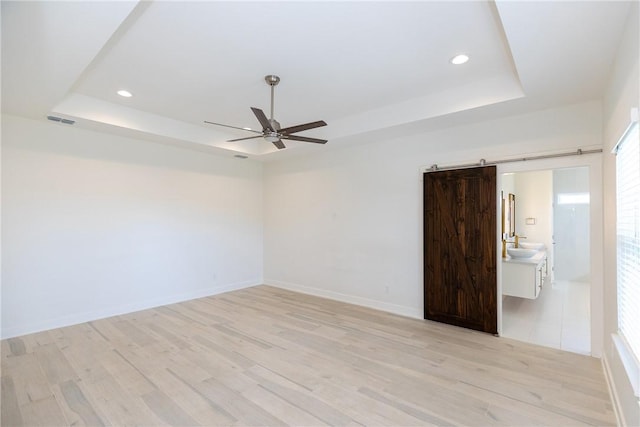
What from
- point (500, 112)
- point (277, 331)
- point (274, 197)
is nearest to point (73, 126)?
point (274, 197)

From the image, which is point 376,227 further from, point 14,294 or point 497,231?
point 14,294

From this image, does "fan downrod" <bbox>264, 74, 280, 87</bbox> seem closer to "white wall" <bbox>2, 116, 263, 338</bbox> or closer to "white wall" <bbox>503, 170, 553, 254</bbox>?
"white wall" <bbox>2, 116, 263, 338</bbox>

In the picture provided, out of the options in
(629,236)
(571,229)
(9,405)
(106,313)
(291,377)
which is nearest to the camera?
(629,236)

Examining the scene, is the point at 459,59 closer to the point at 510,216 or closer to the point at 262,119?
the point at 262,119

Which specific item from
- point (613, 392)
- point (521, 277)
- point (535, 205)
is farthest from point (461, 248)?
point (535, 205)

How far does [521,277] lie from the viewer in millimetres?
4688

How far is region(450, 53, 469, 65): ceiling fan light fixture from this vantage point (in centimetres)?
291

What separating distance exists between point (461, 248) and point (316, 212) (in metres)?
2.75

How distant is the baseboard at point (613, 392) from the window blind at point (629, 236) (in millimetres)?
534

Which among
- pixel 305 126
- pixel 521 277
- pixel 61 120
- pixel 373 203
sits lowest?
pixel 521 277

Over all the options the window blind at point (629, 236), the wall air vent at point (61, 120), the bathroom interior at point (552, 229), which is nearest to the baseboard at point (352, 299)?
the bathroom interior at point (552, 229)

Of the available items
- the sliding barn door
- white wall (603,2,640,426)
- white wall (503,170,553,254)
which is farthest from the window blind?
white wall (503,170,553,254)

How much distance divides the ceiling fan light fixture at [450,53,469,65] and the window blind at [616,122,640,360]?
1457 mm

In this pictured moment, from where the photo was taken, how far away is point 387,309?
4.88 m
